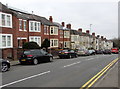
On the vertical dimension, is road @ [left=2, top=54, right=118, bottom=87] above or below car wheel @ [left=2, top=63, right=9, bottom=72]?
below

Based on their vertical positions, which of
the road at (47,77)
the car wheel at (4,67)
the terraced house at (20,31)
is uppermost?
the terraced house at (20,31)

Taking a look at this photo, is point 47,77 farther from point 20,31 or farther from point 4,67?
point 20,31

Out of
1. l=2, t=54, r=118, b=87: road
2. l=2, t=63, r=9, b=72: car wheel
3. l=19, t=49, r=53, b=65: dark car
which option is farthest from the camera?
l=19, t=49, r=53, b=65: dark car

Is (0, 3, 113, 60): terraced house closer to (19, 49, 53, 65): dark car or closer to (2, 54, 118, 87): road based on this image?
(19, 49, 53, 65): dark car

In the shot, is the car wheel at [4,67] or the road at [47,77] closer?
the road at [47,77]

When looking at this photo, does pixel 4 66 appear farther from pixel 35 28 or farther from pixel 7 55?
pixel 35 28

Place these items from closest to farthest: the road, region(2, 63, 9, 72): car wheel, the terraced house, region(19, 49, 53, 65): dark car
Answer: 1. the road
2. region(2, 63, 9, 72): car wheel
3. region(19, 49, 53, 65): dark car
4. the terraced house

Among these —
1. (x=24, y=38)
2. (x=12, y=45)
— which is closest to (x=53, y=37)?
(x=24, y=38)

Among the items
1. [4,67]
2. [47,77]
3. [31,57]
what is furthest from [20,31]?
[47,77]

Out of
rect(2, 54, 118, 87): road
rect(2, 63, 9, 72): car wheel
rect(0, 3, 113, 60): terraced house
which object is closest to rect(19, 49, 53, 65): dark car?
rect(2, 54, 118, 87): road

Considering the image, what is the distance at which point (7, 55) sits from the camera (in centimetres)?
2020

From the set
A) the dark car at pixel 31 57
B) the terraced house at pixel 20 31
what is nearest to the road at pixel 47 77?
the dark car at pixel 31 57

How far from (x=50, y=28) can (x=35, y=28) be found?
7.57m

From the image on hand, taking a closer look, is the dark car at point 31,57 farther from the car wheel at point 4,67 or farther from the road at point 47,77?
the car wheel at point 4,67
